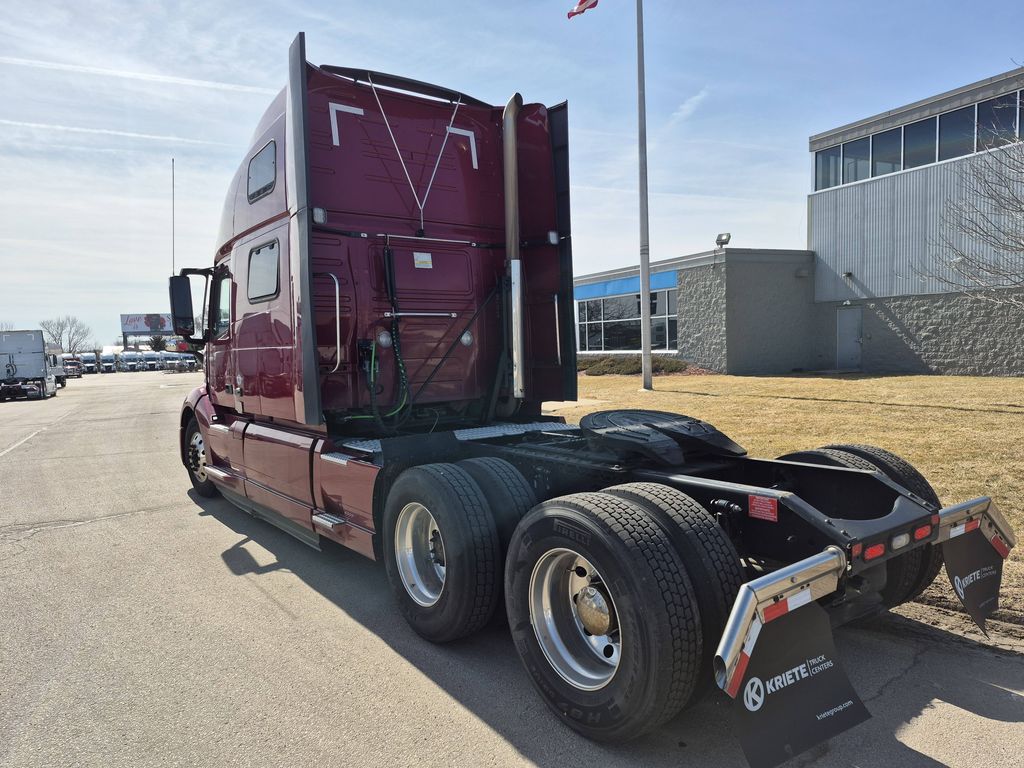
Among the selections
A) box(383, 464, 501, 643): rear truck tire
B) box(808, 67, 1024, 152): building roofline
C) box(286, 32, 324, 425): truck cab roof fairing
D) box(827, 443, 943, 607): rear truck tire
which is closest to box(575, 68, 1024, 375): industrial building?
box(808, 67, 1024, 152): building roofline

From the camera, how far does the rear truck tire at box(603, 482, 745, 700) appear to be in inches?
102

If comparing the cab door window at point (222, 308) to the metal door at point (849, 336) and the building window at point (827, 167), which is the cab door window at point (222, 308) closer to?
the metal door at point (849, 336)

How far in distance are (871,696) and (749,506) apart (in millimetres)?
1046

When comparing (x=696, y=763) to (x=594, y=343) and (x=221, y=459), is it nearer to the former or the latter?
(x=221, y=459)

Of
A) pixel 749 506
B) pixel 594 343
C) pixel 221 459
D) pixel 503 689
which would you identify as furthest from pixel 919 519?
pixel 594 343

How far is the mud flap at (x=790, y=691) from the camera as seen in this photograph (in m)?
2.35

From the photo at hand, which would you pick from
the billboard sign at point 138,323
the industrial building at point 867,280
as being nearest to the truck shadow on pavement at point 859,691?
the industrial building at point 867,280

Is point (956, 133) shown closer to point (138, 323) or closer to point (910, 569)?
point (910, 569)

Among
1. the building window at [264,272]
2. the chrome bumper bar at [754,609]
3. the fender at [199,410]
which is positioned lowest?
the chrome bumper bar at [754,609]

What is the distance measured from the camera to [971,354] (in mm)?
18328

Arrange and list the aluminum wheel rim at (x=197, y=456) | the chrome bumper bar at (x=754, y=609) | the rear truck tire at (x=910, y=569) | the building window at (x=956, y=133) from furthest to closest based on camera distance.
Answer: the building window at (x=956, y=133), the aluminum wheel rim at (x=197, y=456), the rear truck tire at (x=910, y=569), the chrome bumper bar at (x=754, y=609)

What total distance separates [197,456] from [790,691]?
7.04 metres

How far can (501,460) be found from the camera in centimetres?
405

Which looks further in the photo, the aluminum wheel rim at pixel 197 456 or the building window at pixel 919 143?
the building window at pixel 919 143
